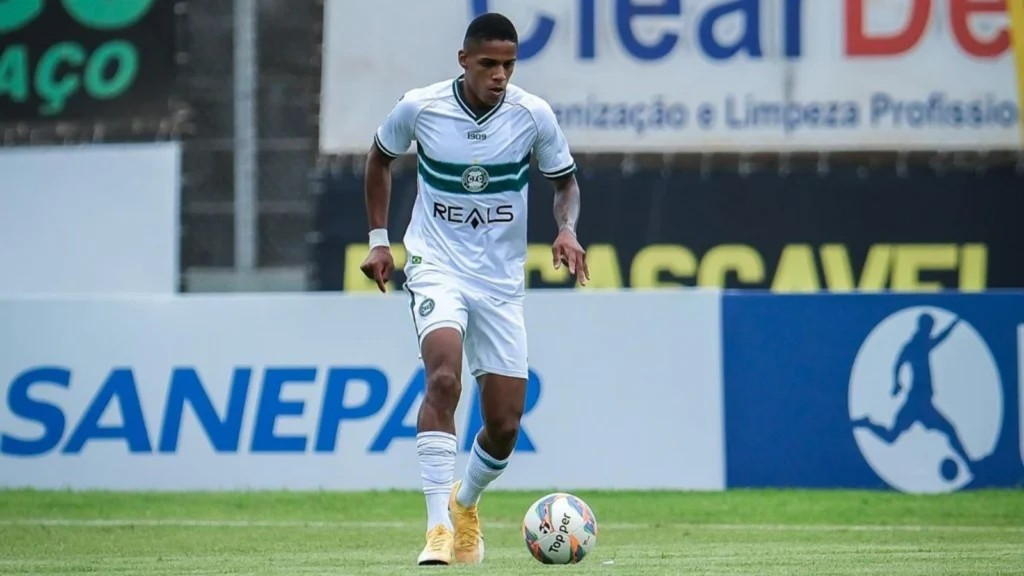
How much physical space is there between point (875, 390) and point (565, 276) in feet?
9.44

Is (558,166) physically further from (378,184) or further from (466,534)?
(466,534)

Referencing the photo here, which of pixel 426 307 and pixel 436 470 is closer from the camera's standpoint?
pixel 436 470

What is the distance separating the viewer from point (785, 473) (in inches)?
501

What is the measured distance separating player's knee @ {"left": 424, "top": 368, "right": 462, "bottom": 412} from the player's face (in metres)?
1.14

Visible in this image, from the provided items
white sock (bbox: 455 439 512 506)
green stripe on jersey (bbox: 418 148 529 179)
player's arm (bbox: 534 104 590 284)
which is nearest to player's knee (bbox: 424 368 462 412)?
white sock (bbox: 455 439 512 506)

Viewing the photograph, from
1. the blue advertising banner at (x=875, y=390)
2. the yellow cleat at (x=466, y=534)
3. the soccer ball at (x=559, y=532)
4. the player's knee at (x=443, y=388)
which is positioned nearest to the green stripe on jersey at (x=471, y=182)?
the player's knee at (x=443, y=388)

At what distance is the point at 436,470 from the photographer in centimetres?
816

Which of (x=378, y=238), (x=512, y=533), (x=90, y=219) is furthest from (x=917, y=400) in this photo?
(x=90, y=219)

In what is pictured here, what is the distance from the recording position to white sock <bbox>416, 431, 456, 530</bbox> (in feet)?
26.8

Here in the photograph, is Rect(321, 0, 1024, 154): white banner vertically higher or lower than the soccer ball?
higher

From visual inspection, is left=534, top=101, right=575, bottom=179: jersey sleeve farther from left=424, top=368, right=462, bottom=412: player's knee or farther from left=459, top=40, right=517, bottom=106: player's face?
left=424, top=368, right=462, bottom=412: player's knee

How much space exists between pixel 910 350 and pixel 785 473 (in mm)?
1028

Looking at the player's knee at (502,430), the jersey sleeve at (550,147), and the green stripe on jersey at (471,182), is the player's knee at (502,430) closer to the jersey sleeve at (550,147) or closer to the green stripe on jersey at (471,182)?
the green stripe on jersey at (471,182)

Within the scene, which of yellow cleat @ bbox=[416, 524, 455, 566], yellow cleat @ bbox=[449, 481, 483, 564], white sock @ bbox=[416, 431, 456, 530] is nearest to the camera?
yellow cleat @ bbox=[416, 524, 455, 566]
